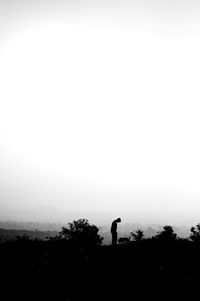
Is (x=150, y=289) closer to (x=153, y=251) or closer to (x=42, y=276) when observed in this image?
(x=42, y=276)

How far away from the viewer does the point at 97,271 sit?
16547 millimetres

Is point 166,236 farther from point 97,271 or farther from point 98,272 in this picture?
point 98,272

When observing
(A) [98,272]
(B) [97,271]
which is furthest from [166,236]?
(A) [98,272]

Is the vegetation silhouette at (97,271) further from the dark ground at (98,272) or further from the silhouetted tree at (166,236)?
the silhouetted tree at (166,236)

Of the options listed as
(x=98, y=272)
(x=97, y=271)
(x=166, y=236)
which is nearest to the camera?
(x=98, y=272)

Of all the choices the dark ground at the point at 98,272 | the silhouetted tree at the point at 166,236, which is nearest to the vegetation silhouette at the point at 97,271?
the dark ground at the point at 98,272

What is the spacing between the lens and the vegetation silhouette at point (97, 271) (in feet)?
44.1

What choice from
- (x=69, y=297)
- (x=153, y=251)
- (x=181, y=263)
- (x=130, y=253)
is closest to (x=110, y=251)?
(x=130, y=253)

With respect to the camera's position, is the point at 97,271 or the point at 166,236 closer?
the point at 97,271

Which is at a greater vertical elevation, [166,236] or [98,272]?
[166,236]

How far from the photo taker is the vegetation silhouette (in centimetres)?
1345

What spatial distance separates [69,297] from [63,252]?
754cm

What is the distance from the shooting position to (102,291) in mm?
13844

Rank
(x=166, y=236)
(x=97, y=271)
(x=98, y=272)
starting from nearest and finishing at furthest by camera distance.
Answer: (x=98, y=272) → (x=97, y=271) → (x=166, y=236)
